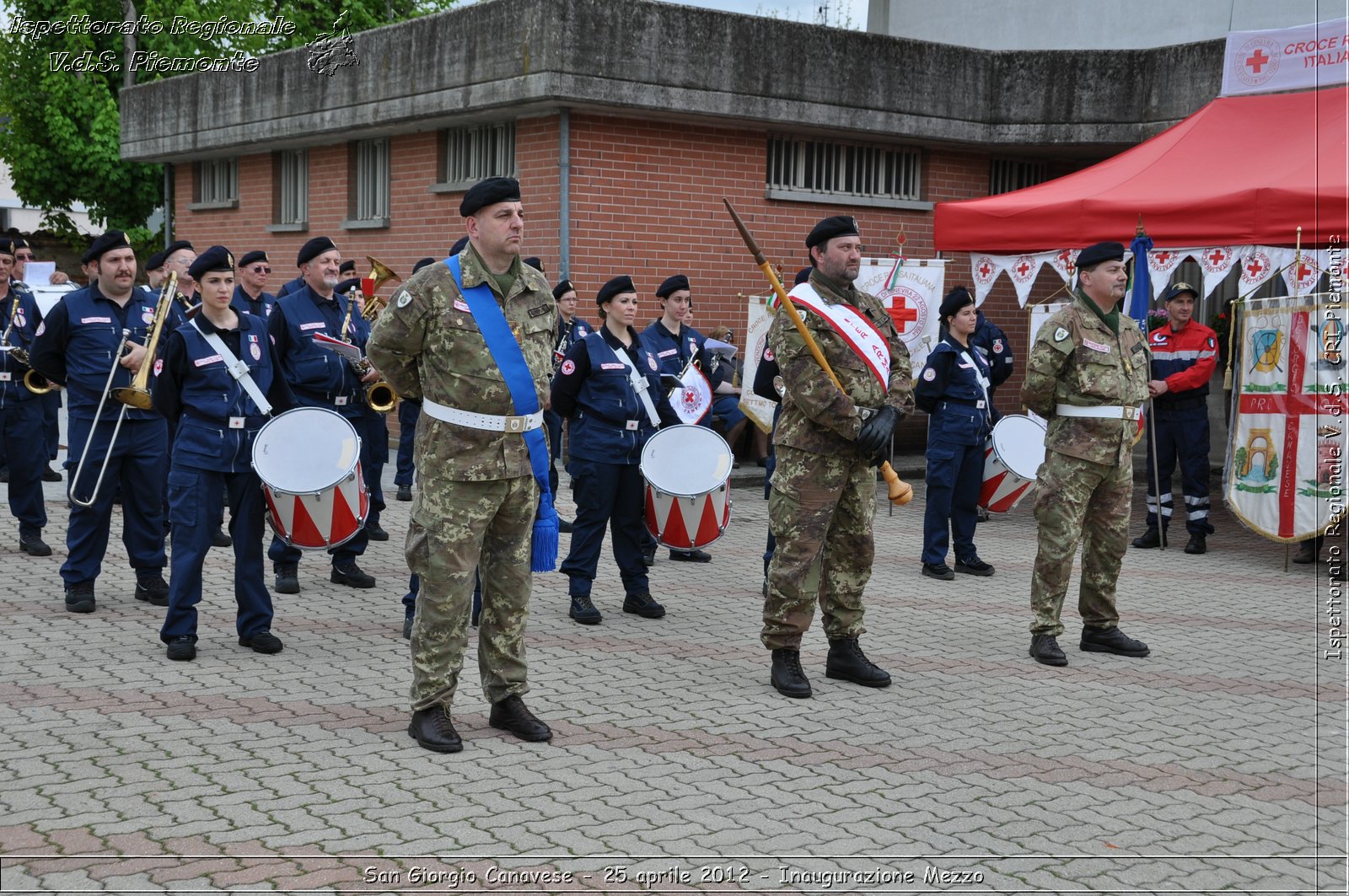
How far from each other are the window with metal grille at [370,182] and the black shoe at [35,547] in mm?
7684

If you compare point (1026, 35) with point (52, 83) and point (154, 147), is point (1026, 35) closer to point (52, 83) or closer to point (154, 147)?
point (154, 147)

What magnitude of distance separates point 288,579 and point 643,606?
231 centimetres

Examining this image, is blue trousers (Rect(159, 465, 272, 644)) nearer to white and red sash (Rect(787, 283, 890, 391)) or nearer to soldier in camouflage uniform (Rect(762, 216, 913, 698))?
soldier in camouflage uniform (Rect(762, 216, 913, 698))

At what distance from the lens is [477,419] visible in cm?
521

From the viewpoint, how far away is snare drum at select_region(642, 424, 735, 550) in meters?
8.02

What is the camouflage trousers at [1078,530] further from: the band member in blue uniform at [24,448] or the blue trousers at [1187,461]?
the band member in blue uniform at [24,448]

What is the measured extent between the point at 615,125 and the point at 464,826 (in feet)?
34.3

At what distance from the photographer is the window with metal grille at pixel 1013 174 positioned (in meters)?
16.8

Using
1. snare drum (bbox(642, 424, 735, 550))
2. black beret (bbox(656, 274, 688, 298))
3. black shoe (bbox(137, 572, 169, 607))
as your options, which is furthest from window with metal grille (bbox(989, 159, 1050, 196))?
black shoe (bbox(137, 572, 169, 607))

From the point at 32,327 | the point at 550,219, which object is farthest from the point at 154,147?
the point at 32,327

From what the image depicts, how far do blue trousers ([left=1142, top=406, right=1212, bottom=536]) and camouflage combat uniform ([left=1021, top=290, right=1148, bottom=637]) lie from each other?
411 centimetres

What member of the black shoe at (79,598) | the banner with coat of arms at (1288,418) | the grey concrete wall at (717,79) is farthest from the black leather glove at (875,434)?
the grey concrete wall at (717,79)

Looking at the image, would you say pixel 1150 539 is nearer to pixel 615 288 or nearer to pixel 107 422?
pixel 615 288

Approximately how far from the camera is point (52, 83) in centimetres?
2712
